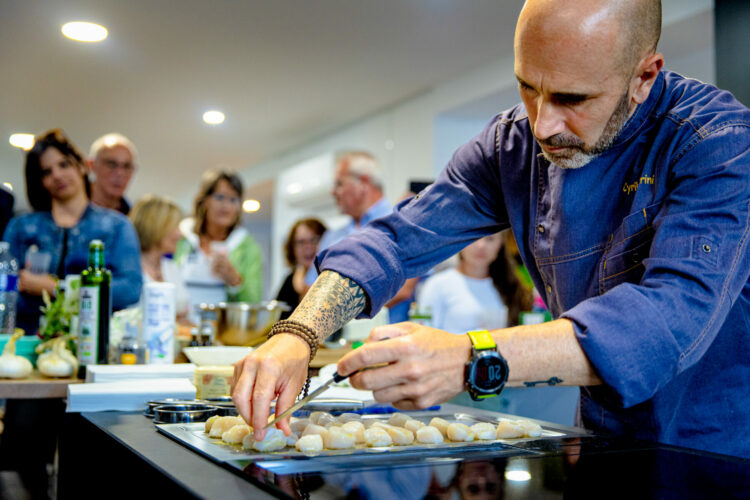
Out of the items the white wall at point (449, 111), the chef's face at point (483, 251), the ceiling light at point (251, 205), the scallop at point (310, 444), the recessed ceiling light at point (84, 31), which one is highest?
the ceiling light at point (251, 205)

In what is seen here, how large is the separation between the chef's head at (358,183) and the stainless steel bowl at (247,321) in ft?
5.35

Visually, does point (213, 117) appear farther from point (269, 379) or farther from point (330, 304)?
point (269, 379)

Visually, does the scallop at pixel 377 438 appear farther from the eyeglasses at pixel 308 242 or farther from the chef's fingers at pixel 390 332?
the eyeglasses at pixel 308 242

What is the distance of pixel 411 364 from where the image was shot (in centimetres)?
74

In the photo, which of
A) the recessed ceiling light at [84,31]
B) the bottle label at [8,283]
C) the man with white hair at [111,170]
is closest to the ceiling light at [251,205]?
the recessed ceiling light at [84,31]

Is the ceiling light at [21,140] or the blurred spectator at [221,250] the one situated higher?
the ceiling light at [21,140]

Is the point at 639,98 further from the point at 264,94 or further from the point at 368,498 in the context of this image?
the point at 264,94

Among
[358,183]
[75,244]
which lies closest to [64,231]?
[75,244]

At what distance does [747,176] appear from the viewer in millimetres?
836

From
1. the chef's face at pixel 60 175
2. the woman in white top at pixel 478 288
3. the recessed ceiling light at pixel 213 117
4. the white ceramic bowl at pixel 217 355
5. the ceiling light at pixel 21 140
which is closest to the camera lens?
the white ceramic bowl at pixel 217 355

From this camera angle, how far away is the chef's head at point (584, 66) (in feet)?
2.83

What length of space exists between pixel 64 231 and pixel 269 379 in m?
1.69

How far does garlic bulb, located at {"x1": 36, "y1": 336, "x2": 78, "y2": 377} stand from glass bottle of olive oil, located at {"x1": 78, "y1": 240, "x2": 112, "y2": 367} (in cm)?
2

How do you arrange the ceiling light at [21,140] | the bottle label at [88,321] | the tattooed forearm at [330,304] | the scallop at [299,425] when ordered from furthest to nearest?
the ceiling light at [21,140], the bottle label at [88,321], the tattooed forearm at [330,304], the scallop at [299,425]
